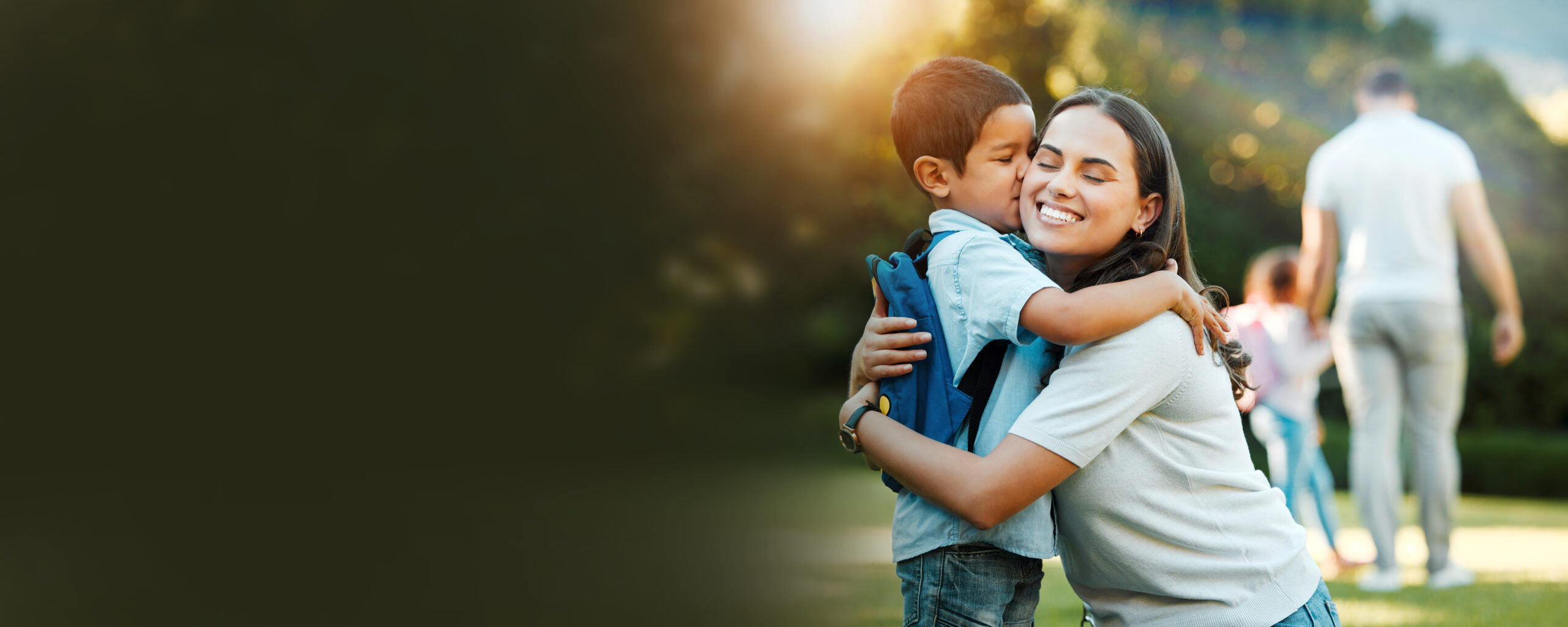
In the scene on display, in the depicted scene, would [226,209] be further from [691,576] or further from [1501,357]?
[1501,357]

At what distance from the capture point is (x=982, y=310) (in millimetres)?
1768

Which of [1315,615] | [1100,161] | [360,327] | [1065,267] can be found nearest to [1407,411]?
[1315,615]

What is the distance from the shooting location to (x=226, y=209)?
720 cm

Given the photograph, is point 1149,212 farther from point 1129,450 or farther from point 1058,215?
point 1129,450

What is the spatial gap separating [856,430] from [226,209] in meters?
6.57

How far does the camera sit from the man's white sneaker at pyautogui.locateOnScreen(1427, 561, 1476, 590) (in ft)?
15.3

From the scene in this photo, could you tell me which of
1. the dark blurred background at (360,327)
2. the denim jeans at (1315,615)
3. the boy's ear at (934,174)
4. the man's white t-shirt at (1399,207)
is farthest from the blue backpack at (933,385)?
the man's white t-shirt at (1399,207)

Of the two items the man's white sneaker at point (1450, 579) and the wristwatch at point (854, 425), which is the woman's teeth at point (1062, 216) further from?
the man's white sneaker at point (1450, 579)

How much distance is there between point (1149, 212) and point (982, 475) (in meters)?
0.60

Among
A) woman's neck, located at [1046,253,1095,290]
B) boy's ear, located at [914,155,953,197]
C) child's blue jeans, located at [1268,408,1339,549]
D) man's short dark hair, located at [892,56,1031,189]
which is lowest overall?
woman's neck, located at [1046,253,1095,290]

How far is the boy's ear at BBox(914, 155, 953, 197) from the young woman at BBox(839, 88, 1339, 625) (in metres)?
0.17

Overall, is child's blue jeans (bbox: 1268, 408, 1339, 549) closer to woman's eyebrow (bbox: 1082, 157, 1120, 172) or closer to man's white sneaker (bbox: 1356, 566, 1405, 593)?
man's white sneaker (bbox: 1356, 566, 1405, 593)

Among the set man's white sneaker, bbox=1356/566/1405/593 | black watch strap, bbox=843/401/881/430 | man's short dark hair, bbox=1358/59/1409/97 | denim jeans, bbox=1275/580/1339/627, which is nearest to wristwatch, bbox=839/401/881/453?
black watch strap, bbox=843/401/881/430

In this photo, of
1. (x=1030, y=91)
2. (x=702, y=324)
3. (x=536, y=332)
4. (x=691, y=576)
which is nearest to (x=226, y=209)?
(x=536, y=332)
